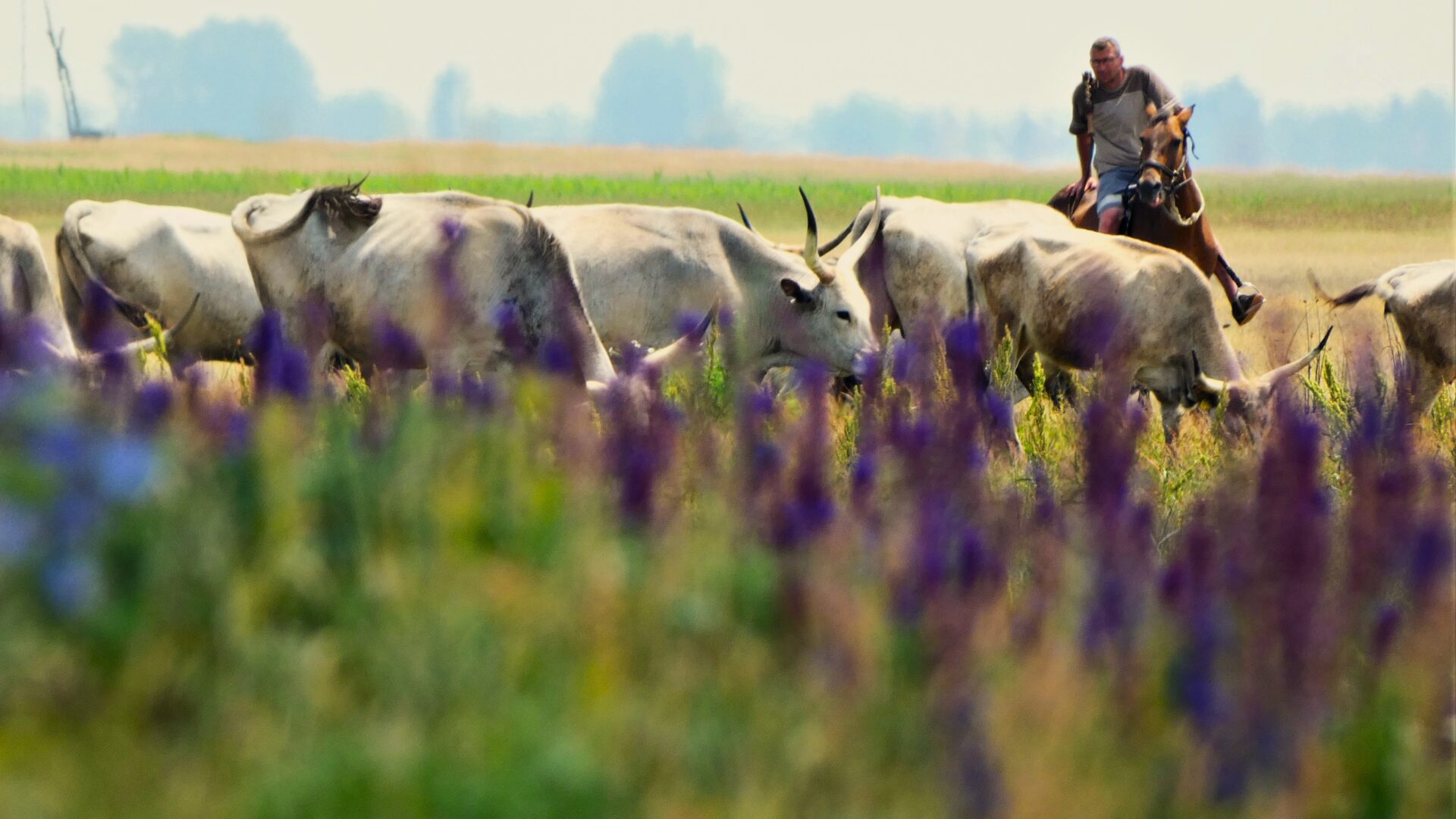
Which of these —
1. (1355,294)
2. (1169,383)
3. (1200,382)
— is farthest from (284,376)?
(1355,294)

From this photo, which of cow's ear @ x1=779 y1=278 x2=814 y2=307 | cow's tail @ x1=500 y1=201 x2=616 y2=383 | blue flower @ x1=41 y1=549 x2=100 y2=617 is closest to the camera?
blue flower @ x1=41 y1=549 x2=100 y2=617

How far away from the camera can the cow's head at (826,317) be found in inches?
371

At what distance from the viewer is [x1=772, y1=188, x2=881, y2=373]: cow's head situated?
30.9ft

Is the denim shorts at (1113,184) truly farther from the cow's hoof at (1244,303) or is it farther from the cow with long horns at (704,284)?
the cow with long horns at (704,284)

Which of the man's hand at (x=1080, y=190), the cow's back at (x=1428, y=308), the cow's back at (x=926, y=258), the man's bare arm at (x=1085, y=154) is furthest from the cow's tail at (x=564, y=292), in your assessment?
the man's hand at (x=1080, y=190)

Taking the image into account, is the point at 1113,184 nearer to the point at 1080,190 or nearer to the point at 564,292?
the point at 1080,190

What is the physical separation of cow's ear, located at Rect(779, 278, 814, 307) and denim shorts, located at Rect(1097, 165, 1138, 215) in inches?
130

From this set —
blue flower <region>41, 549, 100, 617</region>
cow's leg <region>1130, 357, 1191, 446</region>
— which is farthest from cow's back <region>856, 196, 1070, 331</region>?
blue flower <region>41, 549, 100, 617</region>

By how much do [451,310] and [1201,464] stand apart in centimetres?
355

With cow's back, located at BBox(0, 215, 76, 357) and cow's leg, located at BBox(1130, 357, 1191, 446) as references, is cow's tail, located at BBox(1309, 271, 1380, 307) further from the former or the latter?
cow's back, located at BBox(0, 215, 76, 357)

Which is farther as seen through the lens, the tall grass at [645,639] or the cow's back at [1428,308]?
the cow's back at [1428,308]

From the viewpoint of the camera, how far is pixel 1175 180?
38.1 feet

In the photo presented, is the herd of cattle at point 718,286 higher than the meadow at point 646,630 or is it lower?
lower

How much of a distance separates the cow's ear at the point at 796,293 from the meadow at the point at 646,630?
548 centimetres
